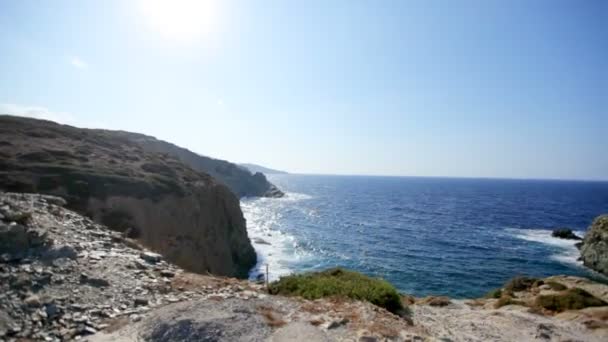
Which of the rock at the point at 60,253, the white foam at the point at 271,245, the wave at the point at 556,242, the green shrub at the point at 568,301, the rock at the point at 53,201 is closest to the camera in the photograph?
the rock at the point at 60,253

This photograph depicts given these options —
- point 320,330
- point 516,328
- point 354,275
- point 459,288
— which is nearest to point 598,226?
point 459,288

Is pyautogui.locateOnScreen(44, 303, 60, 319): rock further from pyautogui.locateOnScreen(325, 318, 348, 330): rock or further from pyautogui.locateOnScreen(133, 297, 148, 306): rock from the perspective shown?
pyautogui.locateOnScreen(325, 318, 348, 330): rock

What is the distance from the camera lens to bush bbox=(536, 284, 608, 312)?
2162 cm

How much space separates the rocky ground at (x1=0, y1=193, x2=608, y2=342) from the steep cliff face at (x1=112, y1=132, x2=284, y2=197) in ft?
310

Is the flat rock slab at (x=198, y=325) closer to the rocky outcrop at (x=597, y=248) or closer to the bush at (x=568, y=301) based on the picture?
the bush at (x=568, y=301)

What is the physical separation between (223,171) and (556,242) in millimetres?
106176

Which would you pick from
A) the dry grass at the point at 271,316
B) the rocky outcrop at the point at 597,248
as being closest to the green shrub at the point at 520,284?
the rocky outcrop at the point at 597,248

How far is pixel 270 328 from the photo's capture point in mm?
10391

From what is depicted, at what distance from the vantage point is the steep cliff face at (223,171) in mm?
109125

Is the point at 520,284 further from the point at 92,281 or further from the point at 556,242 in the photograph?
the point at 556,242

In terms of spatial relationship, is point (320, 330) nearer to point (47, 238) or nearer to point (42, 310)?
point (42, 310)

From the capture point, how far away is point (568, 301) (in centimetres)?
2189

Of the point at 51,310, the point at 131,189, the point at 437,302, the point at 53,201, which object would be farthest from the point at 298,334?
the point at 131,189

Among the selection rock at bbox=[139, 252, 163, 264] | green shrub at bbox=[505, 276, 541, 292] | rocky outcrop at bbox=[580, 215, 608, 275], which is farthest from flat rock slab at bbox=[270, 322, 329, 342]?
rocky outcrop at bbox=[580, 215, 608, 275]
